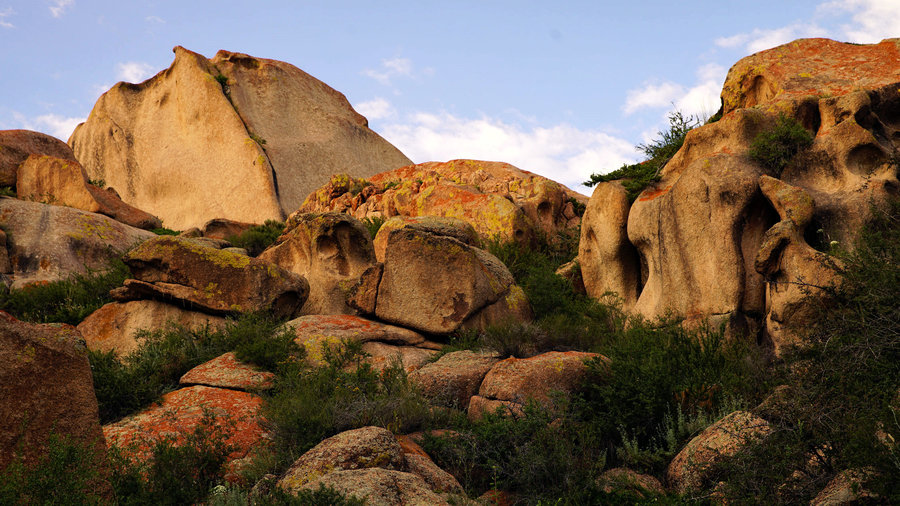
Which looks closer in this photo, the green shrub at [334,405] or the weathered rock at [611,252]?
the green shrub at [334,405]

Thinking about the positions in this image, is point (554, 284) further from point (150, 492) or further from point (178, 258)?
point (150, 492)

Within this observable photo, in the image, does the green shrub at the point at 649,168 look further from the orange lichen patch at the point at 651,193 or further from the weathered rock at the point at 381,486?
the weathered rock at the point at 381,486

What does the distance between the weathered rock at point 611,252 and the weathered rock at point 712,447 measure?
7.18m

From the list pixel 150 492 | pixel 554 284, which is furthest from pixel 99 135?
pixel 150 492

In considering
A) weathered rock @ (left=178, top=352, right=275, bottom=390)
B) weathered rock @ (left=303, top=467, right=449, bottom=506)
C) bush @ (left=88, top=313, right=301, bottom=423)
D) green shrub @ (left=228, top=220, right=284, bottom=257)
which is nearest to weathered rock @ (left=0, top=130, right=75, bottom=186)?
green shrub @ (left=228, top=220, right=284, bottom=257)

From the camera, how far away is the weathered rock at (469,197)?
60.4 ft

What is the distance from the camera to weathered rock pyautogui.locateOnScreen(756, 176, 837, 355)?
1026 cm

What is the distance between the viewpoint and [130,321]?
11.9 m

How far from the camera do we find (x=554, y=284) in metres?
14.6

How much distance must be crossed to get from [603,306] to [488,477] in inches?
289

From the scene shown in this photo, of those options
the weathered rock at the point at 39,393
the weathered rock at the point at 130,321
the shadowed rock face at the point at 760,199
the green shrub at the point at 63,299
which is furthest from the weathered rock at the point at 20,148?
the shadowed rock face at the point at 760,199

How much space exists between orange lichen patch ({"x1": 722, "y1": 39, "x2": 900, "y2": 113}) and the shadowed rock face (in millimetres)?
37

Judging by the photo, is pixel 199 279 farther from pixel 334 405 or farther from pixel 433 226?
pixel 334 405

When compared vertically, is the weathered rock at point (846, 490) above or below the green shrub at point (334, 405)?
below
